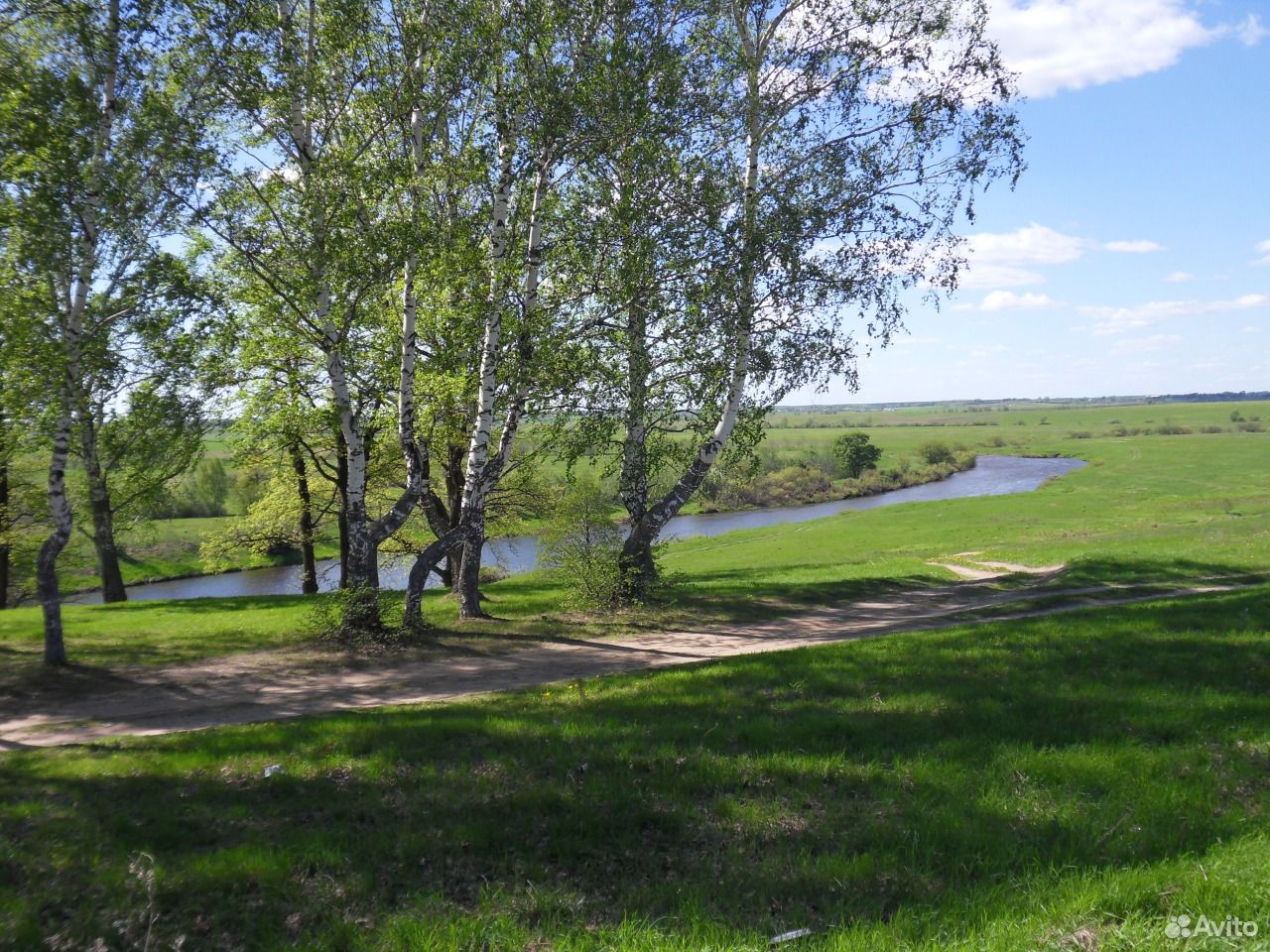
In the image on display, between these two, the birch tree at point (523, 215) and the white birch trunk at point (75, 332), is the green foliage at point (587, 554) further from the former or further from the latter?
the white birch trunk at point (75, 332)

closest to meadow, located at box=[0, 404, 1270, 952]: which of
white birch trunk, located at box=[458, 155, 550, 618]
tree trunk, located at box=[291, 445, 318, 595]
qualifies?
white birch trunk, located at box=[458, 155, 550, 618]

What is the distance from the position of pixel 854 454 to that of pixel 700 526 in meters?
30.0

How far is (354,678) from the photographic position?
11719mm

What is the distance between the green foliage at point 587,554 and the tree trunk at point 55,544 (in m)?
8.73

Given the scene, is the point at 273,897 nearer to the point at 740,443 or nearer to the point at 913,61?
the point at 740,443

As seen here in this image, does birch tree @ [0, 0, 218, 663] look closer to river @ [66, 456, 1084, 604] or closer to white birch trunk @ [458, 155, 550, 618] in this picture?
white birch trunk @ [458, 155, 550, 618]

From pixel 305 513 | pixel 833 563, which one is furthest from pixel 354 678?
pixel 833 563

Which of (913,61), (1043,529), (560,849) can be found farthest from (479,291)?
(1043,529)

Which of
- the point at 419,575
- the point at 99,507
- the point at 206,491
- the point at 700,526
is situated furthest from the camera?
the point at 700,526

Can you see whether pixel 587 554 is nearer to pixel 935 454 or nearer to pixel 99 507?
pixel 99 507

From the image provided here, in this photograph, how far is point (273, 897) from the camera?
430 centimetres

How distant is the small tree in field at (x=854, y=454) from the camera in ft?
297

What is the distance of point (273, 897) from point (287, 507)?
25.6 meters

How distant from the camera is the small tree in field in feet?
297
